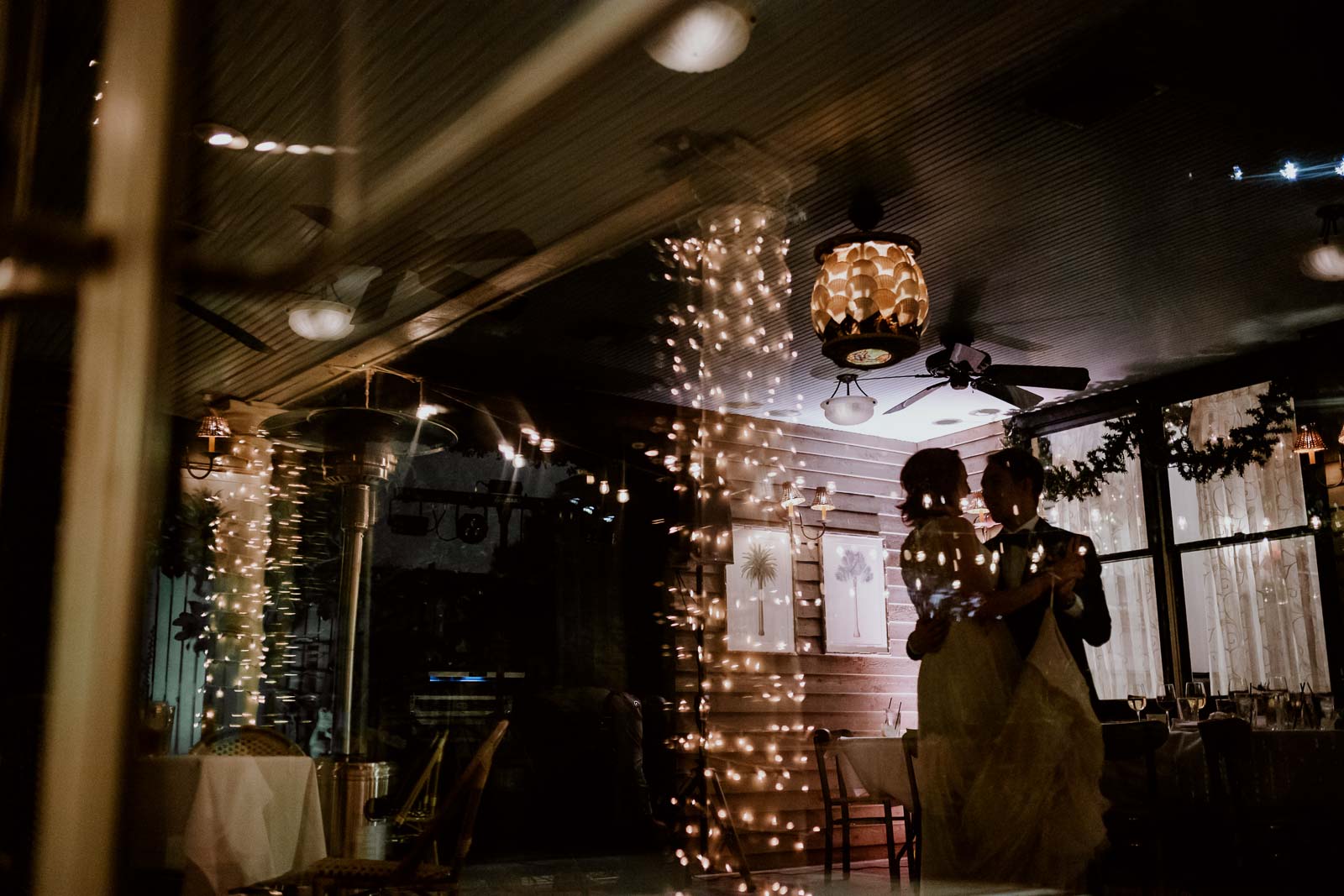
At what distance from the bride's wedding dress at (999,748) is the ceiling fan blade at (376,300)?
5.71 ft

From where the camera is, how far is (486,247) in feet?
13.0

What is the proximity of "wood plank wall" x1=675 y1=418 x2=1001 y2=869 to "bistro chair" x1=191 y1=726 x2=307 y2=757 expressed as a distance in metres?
3.04

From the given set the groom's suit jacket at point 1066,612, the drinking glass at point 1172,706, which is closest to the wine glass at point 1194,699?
the drinking glass at point 1172,706

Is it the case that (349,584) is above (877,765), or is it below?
above

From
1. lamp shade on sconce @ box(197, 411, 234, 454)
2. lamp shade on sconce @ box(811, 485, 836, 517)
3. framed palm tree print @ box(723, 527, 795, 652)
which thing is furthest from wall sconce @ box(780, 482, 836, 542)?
lamp shade on sconce @ box(197, 411, 234, 454)

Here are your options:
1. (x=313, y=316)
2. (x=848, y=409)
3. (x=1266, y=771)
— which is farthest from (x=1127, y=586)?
(x=313, y=316)

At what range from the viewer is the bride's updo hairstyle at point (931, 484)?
2275 mm

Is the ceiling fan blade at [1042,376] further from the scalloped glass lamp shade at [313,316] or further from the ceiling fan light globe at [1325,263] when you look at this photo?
the scalloped glass lamp shade at [313,316]

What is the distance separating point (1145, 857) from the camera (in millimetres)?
3059

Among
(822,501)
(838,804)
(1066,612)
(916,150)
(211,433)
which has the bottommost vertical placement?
(838,804)

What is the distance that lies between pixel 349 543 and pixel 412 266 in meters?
1.21

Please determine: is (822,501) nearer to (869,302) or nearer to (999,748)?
(869,302)

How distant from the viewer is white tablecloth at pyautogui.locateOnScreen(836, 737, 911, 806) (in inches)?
185

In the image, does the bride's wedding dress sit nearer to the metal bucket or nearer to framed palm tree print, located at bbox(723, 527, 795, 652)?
the metal bucket
